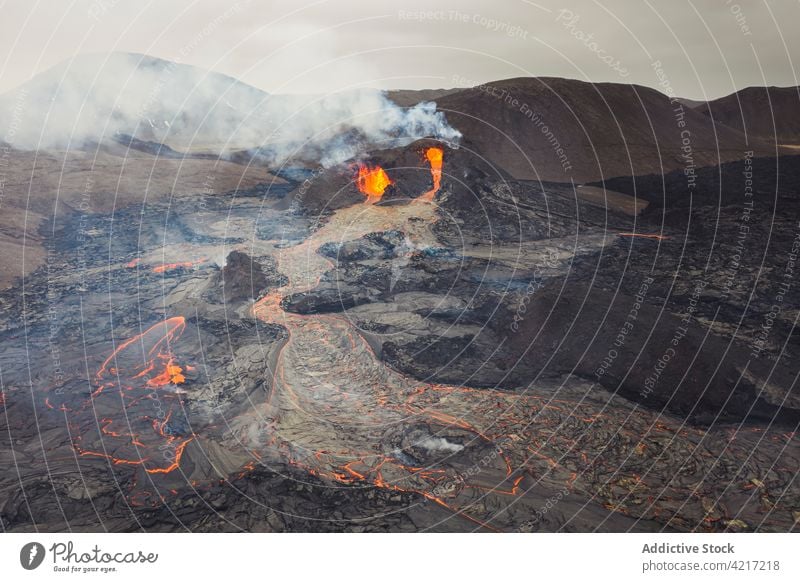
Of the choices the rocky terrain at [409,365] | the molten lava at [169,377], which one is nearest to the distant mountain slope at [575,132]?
the rocky terrain at [409,365]

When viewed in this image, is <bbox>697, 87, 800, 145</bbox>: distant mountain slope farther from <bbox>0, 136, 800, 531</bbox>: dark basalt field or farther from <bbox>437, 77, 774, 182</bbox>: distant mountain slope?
<bbox>0, 136, 800, 531</bbox>: dark basalt field

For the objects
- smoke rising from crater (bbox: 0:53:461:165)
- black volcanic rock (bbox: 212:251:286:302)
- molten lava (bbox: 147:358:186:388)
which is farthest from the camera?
smoke rising from crater (bbox: 0:53:461:165)

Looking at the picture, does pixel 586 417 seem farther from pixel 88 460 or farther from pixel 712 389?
pixel 88 460

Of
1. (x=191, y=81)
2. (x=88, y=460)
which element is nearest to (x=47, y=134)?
(x=191, y=81)

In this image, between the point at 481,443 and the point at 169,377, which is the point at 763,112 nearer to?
the point at 481,443
